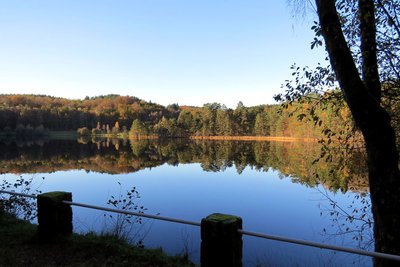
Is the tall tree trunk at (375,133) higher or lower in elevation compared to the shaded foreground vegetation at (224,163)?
higher

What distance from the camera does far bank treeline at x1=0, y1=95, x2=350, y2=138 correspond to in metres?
109

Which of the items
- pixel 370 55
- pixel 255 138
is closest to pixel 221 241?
pixel 370 55

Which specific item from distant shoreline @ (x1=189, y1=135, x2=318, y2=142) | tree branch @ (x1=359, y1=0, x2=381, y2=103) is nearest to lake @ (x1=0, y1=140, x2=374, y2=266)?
tree branch @ (x1=359, y1=0, x2=381, y2=103)

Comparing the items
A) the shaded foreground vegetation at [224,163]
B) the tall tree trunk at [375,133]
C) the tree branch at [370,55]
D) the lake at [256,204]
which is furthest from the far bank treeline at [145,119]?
the tall tree trunk at [375,133]

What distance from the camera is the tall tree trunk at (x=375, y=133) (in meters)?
3.76

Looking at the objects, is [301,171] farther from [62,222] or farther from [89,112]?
[89,112]

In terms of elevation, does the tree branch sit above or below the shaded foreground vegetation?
above

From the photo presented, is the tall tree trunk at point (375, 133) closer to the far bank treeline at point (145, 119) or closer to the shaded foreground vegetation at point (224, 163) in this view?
the shaded foreground vegetation at point (224, 163)

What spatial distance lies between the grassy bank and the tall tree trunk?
3.05 m

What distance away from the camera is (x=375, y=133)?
3.79m

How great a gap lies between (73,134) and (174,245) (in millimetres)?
141219

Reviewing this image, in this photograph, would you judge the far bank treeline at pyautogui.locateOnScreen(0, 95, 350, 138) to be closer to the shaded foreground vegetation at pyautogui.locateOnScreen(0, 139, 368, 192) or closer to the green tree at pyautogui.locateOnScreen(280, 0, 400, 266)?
the shaded foreground vegetation at pyautogui.locateOnScreen(0, 139, 368, 192)

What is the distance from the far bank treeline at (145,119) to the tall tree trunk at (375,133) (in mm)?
76364

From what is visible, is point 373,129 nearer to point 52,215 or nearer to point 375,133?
point 375,133
